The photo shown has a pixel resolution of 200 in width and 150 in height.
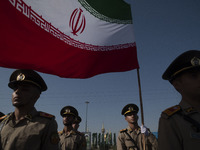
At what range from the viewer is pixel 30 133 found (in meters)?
2.40

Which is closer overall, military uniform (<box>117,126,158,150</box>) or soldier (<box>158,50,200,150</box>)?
soldier (<box>158,50,200,150</box>)

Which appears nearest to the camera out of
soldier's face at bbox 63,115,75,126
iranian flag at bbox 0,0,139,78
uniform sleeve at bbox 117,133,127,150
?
iranian flag at bbox 0,0,139,78

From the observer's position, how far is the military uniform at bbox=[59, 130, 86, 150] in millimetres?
6098

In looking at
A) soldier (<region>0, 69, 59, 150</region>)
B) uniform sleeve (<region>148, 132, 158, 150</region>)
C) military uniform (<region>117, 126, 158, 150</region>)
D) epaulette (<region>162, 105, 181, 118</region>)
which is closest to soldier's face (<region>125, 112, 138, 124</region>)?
military uniform (<region>117, 126, 158, 150</region>)

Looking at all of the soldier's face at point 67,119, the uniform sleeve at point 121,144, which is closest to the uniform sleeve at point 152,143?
the uniform sleeve at point 121,144

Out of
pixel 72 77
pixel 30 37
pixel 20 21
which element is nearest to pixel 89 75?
pixel 72 77

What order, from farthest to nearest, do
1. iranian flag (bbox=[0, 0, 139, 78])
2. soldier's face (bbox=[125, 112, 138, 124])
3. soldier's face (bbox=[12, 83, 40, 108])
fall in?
soldier's face (bbox=[125, 112, 138, 124]), iranian flag (bbox=[0, 0, 139, 78]), soldier's face (bbox=[12, 83, 40, 108])

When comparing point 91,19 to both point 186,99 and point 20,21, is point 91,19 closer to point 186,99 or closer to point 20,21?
point 20,21

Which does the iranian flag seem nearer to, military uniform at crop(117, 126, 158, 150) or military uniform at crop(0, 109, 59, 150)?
military uniform at crop(0, 109, 59, 150)

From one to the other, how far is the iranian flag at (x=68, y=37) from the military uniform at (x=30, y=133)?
110cm

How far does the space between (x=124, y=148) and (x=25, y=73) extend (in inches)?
181

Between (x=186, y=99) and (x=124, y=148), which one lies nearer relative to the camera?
(x=186, y=99)

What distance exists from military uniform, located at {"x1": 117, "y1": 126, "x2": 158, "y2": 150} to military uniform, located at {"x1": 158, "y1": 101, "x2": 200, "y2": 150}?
172 inches

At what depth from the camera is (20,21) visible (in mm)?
3363
